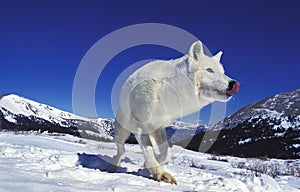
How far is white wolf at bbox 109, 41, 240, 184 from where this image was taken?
4512 mm

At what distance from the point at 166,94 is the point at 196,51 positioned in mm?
741

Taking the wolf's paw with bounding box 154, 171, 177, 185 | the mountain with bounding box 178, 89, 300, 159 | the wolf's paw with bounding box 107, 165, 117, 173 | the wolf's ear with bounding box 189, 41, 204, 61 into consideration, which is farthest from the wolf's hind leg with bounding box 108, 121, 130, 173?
the mountain with bounding box 178, 89, 300, 159

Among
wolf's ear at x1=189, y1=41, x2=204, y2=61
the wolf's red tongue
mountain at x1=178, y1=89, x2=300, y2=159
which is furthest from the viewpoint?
mountain at x1=178, y1=89, x2=300, y2=159

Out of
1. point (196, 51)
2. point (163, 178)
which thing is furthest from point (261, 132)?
point (196, 51)

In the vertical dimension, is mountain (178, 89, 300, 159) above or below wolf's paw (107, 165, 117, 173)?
above

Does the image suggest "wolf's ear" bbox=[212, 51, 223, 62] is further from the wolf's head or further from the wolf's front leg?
the wolf's front leg

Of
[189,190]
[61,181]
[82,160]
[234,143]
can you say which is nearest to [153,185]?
[189,190]

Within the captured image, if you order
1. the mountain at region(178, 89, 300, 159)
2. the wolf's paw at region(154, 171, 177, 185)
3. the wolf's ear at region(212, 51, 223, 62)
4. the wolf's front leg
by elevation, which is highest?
the mountain at region(178, 89, 300, 159)

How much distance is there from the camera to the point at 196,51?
4.58m

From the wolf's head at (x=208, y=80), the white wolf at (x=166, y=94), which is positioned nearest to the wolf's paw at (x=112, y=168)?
the white wolf at (x=166, y=94)

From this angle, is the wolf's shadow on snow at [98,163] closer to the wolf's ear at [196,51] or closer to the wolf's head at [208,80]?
the wolf's head at [208,80]

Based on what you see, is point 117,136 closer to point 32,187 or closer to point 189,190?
point 189,190

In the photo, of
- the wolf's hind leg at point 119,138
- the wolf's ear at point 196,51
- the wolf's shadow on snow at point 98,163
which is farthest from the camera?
the wolf's hind leg at point 119,138

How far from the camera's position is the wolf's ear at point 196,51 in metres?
4.57
